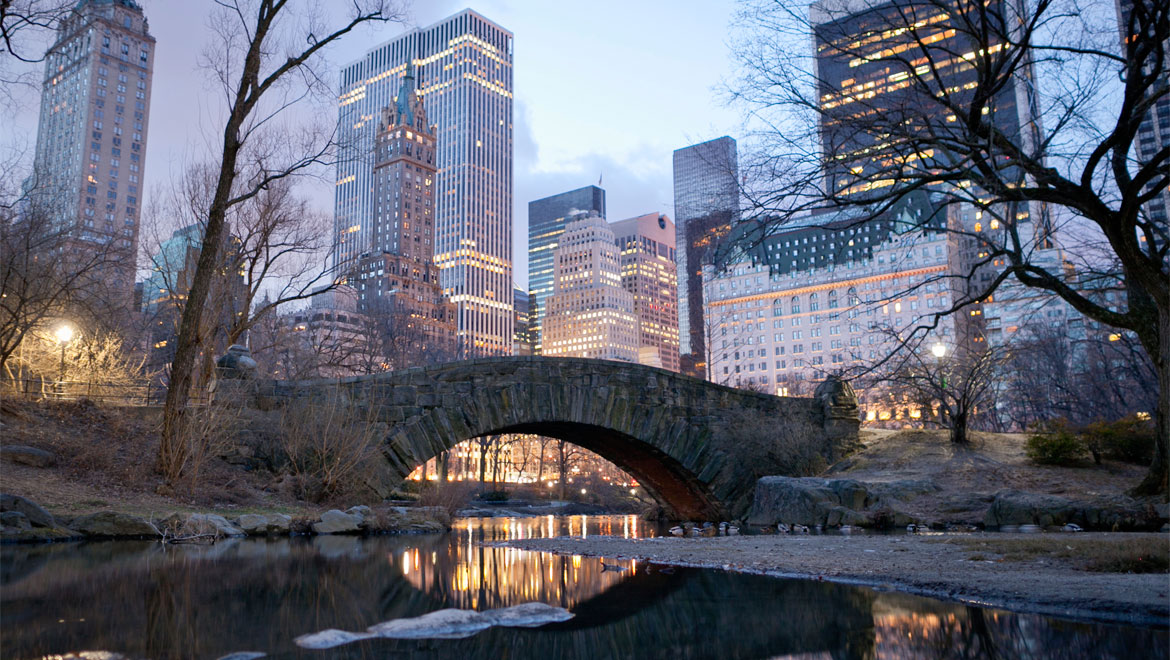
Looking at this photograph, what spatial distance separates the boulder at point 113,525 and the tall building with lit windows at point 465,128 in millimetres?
163738

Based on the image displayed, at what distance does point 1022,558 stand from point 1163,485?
6522 mm

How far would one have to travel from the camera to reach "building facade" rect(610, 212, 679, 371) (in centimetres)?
17438

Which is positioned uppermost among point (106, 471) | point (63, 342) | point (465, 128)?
point (465, 128)

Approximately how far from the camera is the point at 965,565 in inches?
230

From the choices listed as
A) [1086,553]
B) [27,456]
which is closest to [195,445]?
[27,456]

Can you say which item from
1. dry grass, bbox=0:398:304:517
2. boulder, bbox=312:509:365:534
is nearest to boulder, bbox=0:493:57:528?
dry grass, bbox=0:398:304:517

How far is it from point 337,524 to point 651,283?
169987 millimetres

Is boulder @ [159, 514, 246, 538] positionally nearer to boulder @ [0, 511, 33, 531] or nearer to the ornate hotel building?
boulder @ [0, 511, 33, 531]

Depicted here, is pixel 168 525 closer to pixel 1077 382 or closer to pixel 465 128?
pixel 1077 382

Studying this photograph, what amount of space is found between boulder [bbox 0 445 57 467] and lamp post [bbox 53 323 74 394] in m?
5.82

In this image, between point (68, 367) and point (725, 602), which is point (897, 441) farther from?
point (68, 367)

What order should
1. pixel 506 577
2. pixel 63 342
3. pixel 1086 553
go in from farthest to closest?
pixel 63 342 → pixel 1086 553 → pixel 506 577

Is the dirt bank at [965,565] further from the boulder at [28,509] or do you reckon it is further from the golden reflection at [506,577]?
the boulder at [28,509]

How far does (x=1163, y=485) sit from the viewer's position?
1084cm
